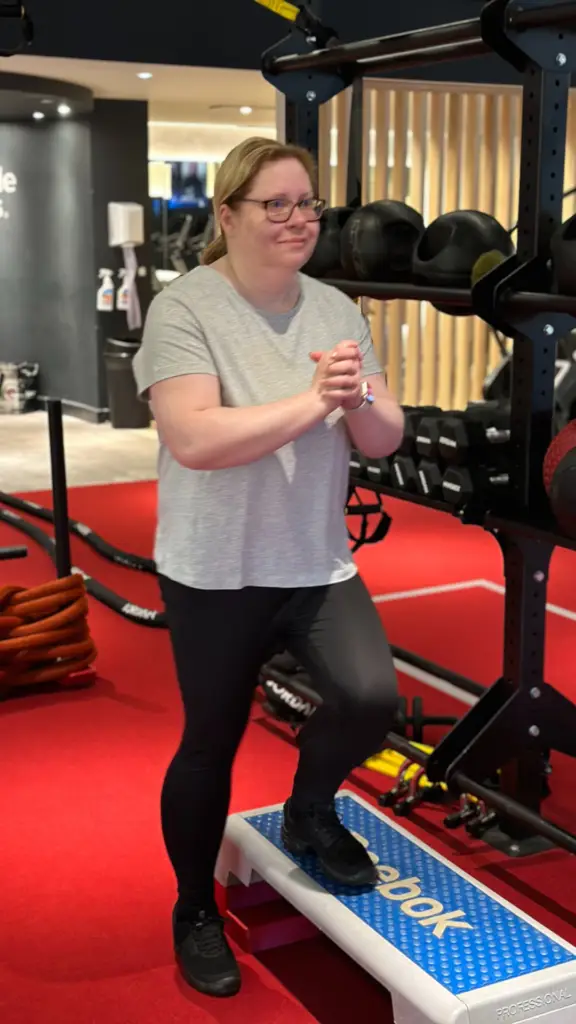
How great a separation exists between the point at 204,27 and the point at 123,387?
3153 mm

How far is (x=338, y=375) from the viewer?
2051 mm

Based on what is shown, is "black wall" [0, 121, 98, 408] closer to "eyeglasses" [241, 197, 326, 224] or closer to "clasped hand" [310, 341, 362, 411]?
"eyeglasses" [241, 197, 326, 224]

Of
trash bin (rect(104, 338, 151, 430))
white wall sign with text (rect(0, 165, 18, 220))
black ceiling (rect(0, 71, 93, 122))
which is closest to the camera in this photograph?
black ceiling (rect(0, 71, 93, 122))

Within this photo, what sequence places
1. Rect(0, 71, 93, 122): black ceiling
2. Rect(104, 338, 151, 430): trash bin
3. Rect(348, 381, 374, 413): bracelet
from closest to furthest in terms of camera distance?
Rect(348, 381, 374, 413): bracelet < Rect(0, 71, 93, 122): black ceiling < Rect(104, 338, 151, 430): trash bin

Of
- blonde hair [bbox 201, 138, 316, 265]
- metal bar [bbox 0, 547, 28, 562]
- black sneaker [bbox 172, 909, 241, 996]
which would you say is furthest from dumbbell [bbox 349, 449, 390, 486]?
metal bar [bbox 0, 547, 28, 562]

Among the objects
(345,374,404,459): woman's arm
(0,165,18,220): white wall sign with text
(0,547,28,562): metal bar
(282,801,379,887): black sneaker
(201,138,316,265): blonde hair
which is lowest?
(0,547,28,562): metal bar

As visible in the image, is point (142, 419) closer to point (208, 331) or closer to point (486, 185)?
point (486, 185)

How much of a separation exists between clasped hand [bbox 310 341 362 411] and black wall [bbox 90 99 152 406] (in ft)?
28.1

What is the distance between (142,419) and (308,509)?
27.6ft

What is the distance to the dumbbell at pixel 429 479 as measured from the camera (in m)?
3.18

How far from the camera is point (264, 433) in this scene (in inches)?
81.4

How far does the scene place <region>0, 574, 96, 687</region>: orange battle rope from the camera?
13.5 ft

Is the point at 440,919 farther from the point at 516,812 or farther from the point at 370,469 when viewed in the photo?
the point at 370,469

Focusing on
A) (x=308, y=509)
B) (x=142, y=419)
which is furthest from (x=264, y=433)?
(x=142, y=419)
